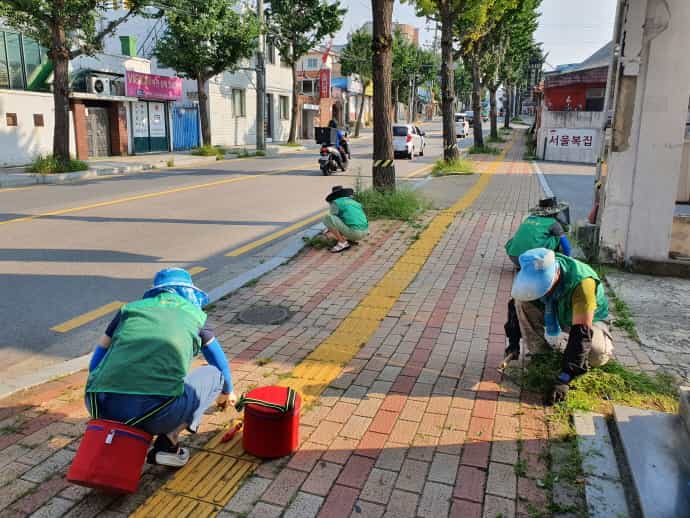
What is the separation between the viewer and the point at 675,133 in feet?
21.5

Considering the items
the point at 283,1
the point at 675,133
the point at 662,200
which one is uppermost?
the point at 283,1

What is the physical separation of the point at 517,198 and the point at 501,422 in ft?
33.5

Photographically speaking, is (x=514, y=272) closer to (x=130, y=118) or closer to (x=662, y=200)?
(x=662, y=200)

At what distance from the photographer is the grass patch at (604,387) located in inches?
148

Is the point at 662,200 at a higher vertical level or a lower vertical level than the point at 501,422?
higher

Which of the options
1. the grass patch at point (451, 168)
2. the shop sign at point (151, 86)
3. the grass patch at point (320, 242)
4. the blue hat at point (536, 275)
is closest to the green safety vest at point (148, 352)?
the blue hat at point (536, 275)

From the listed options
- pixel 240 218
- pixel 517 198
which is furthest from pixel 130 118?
pixel 517 198

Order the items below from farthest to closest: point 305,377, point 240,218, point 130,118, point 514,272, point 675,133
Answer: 1. point 130,118
2. point 240,218
3. point 514,272
4. point 675,133
5. point 305,377

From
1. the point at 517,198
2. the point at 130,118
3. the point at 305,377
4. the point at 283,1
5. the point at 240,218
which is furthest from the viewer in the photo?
the point at 283,1

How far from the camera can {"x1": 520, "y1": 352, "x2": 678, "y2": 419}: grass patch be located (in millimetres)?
3766

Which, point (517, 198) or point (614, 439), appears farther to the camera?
point (517, 198)

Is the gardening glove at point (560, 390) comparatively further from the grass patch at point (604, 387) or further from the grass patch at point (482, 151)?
the grass patch at point (482, 151)

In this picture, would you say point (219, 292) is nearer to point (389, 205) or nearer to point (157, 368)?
point (157, 368)

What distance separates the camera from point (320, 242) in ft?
27.2
